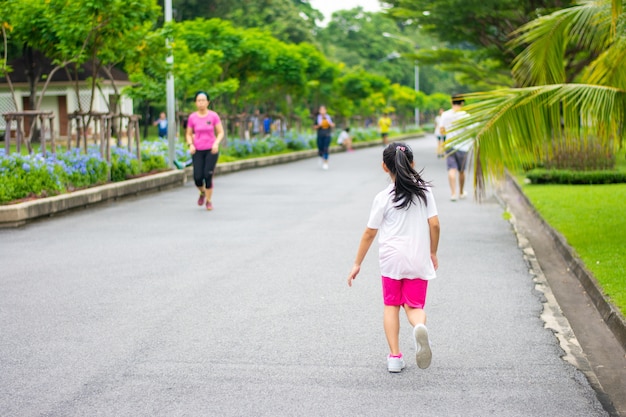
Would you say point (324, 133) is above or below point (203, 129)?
below

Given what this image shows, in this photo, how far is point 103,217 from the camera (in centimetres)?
1465

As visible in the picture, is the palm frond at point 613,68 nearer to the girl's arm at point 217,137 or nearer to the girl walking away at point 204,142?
the girl's arm at point 217,137

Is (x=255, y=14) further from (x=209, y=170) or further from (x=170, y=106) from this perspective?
(x=209, y=170)

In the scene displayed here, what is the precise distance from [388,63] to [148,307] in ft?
246

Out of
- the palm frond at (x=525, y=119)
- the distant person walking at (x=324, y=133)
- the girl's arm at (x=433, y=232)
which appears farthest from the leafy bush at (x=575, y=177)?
the girl's arm at (x=433, y=232)

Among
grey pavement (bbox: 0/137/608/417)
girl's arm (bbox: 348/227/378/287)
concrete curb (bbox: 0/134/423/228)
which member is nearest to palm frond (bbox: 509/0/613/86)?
grey pavement (bbox: 0/137/608/417)

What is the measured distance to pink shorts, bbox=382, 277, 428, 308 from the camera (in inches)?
233

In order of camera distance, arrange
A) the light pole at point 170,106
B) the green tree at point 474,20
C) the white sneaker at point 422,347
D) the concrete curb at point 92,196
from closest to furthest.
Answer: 1. the white sneaker at point 422,347
2. the concrete curb at point 92,196
3. the light pole at point 170,106
4. the green tree at point 474,20

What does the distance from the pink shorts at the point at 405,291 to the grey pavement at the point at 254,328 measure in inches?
16.6

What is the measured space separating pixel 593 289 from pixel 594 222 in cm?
452

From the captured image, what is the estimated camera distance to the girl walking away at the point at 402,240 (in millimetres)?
5852

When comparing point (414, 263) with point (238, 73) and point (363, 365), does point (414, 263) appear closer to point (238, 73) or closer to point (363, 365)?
point (363, 365)

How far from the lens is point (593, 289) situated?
8.38m

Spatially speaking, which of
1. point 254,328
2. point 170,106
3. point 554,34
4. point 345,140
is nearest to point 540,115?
point 554,34
